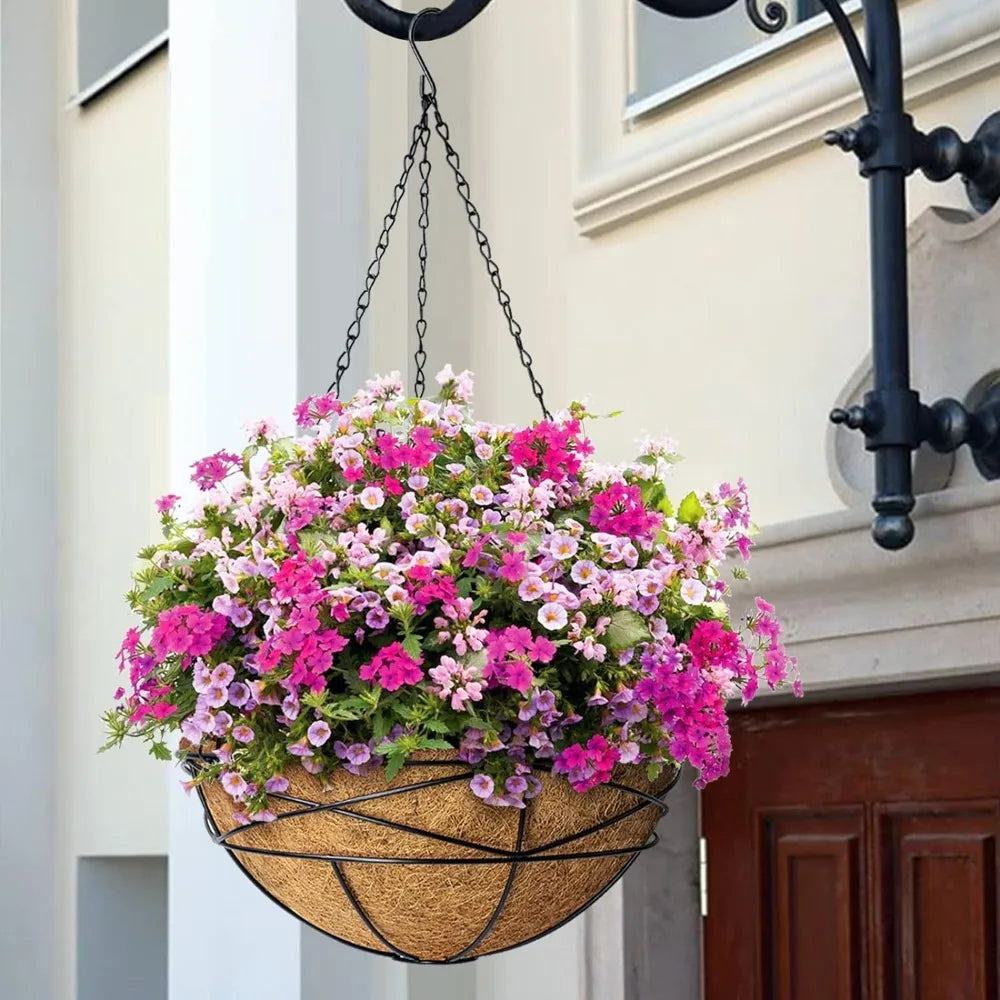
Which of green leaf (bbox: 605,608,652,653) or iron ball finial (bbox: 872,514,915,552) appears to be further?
iron ball finial (bbox: 872,514,915,552)

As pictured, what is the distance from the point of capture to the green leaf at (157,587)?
1.85 metres

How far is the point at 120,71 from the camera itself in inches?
195

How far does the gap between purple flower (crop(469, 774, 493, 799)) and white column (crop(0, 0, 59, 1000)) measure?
3.57 m

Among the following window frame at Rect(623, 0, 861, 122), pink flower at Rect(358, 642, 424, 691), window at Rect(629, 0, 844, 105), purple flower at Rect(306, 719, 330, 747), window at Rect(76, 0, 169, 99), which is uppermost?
window at Rect(76, 0, 169, 99)

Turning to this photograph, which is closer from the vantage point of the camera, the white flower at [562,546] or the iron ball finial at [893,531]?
the white flower at [562,546]

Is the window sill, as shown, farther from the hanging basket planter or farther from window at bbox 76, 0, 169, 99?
the hanging basket planter

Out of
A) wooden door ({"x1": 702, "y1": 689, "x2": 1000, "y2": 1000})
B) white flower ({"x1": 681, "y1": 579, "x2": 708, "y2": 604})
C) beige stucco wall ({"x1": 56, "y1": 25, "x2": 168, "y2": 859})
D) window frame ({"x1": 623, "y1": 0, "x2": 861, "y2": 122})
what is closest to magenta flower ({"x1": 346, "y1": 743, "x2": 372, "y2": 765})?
white flower ({"x1": 681, "y1": 579, "x2": 708, "y2": 604})

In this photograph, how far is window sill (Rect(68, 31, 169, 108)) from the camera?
4.74m

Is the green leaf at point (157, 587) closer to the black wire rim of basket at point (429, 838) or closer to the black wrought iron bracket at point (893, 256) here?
the black wire rim of basket at point (429, 838)

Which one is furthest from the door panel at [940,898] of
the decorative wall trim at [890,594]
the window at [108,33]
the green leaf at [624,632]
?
the window at [108,33]

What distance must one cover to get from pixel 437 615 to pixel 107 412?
344 centimetres

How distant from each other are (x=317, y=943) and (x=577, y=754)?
1643 mm

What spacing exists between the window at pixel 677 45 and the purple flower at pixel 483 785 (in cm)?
168

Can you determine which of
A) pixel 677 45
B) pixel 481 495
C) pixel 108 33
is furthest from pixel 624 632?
pixel 108 33
